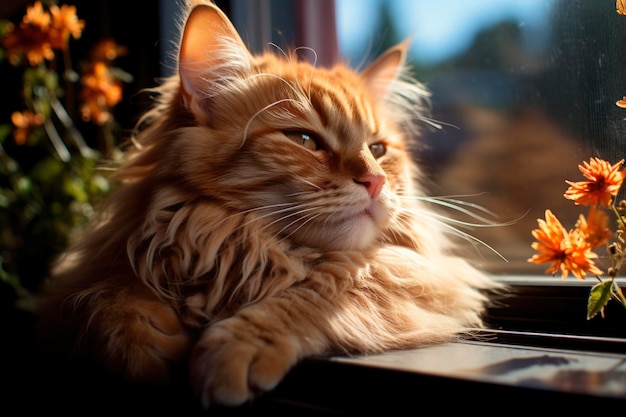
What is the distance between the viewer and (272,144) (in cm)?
110

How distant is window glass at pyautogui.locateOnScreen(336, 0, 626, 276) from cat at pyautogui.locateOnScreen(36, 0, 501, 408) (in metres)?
0.29

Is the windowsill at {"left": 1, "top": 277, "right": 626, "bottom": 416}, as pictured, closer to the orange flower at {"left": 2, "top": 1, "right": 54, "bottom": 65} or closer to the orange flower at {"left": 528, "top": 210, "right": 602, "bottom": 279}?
the orange flower at {"left": 528, "top": 210, "right": 602, "bottom": 279}

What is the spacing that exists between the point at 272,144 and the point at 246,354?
453 mm

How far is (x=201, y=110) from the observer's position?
1161 millimetres

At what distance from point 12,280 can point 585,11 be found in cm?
175

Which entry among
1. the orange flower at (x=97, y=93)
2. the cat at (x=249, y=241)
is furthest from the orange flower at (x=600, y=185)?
the orange flower at (x=97, y=93)

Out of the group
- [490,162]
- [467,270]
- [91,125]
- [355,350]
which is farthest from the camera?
[91,125]

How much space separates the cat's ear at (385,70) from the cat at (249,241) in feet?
0.72

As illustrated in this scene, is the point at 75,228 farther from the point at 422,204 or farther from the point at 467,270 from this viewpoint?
the point at 467,270

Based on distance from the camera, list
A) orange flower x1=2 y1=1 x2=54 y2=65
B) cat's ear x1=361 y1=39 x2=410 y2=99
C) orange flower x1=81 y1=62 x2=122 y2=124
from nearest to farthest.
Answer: cat's ear x1=361 y1=39 x2=410 y2=99, orange flower x1=2 y1=1 x2=54 y2=65, orange flower x1=81 y1=62 x2=122 y2=124

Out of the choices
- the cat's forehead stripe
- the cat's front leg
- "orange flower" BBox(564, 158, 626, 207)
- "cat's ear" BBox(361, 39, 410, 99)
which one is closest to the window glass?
"cat's ear" BBox(361, 39, 410, 99)

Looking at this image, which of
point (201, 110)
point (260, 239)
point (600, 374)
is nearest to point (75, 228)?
point (201, 110)

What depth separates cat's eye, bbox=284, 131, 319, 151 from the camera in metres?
1.14

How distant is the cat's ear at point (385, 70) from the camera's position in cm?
147
